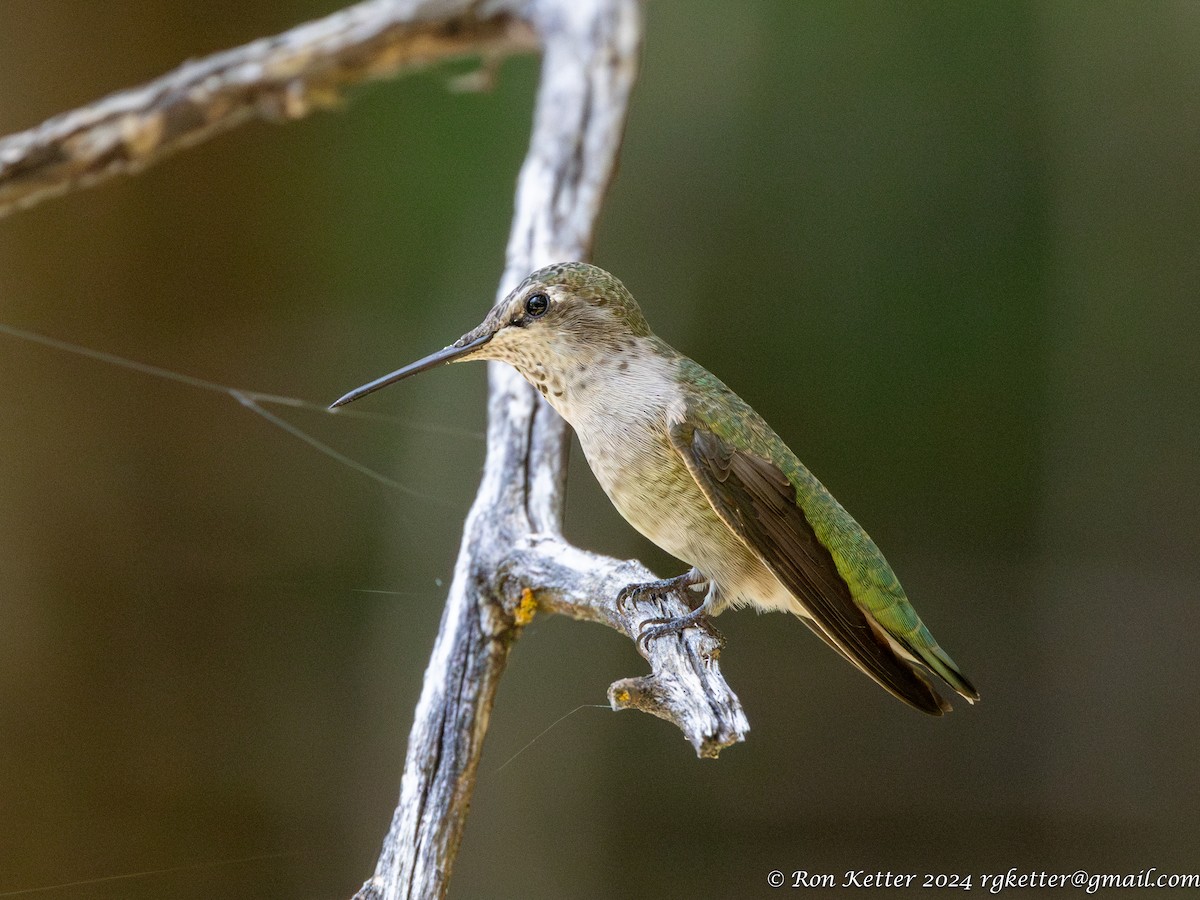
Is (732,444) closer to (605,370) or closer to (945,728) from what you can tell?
(605,370)

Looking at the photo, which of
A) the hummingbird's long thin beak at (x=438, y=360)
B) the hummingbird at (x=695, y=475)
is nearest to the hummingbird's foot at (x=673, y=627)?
the hummingbird at (x=695, y=475)

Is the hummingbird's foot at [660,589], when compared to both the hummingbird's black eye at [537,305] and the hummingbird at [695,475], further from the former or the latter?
the hummingbird's black eye at [537,305]

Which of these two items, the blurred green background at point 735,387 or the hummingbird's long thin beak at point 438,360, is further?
the blurred green background at point 735,387

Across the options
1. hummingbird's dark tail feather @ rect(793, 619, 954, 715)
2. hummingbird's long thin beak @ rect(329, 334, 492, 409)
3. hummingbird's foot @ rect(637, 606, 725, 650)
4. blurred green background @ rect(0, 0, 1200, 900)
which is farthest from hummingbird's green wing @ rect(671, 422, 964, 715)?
blurred green background @ rect(0, 0, 1200, 900)

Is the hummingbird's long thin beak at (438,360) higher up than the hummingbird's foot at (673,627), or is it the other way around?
the hummingbird's long thin beak at (438,360)

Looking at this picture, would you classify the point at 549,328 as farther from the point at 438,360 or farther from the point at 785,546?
the point at 785,546
